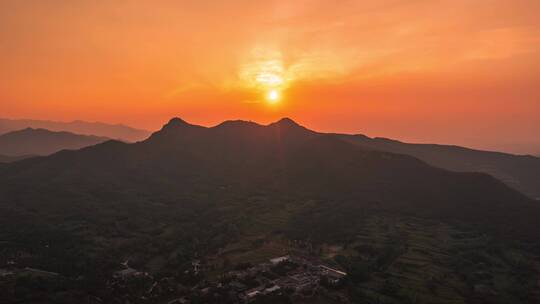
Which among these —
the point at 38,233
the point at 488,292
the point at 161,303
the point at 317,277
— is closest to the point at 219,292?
the point at 161,303

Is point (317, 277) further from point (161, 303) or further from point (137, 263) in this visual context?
point (137, 263)

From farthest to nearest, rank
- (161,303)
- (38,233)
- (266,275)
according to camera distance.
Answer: (38,233)
(266,275)
(161,303)

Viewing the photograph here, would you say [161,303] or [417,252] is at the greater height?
[417,252]

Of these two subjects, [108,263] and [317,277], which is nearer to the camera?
[317,277]

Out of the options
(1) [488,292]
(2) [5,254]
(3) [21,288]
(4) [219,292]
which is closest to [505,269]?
(1) [488,292]

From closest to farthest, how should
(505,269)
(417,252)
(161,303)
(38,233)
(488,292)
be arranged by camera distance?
(161,303) < (488,292) < (505,269) < (417,252) < (38,233)

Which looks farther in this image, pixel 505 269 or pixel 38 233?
pixel 38 233

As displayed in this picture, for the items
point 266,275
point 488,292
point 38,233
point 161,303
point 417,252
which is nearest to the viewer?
point 161,303

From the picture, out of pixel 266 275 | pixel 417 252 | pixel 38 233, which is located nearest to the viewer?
pixel 266 275

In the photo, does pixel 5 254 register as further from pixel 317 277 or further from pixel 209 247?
pixel 317 277
